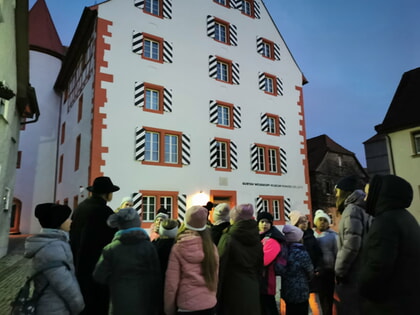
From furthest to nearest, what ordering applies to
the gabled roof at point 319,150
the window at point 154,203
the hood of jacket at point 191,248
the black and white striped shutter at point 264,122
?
the gabled roof at point 319,150 < the black and white striped shutter at point 264,122 < the window at point 154,203 < the hood of jacket at point 191,248

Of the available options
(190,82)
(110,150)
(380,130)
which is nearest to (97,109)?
(110,150)

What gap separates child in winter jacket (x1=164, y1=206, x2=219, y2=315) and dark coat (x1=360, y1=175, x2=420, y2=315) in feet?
4.72

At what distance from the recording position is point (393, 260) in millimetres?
2443

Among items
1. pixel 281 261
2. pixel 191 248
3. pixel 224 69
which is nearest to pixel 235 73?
pixel 224 69

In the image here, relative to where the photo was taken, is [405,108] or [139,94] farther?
[405,108]

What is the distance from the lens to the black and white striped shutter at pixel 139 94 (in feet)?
47.4

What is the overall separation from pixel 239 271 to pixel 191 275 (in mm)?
735

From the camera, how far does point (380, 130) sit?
1977cm

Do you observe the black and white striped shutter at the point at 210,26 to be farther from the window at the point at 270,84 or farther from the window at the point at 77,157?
the window at the point at 77,157

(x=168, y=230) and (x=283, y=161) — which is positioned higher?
(x=283, y=161)

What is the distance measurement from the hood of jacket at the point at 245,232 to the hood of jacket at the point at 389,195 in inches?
57.0

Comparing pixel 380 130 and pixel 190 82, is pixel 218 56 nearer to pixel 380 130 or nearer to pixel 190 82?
pixel 190 82

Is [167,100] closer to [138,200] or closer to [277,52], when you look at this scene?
[138,200]

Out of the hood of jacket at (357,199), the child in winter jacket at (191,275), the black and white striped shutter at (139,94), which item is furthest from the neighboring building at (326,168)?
the child in winter jacket at (191,275)
